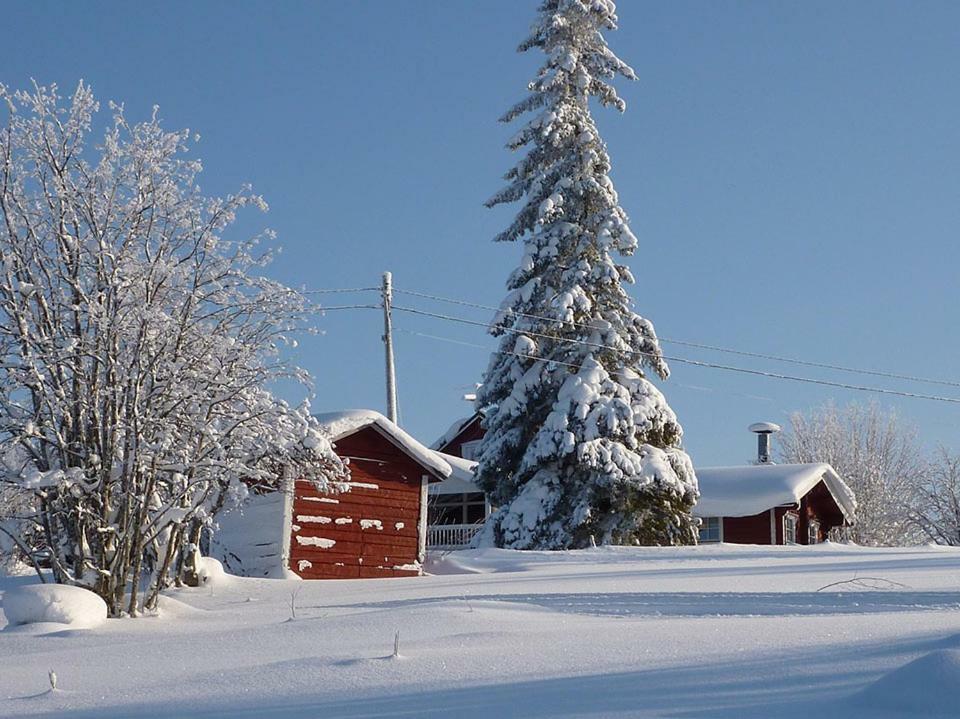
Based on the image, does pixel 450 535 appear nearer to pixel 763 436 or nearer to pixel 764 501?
pixel 764 501

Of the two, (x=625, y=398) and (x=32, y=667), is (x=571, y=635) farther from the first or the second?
(x=625, y=398)

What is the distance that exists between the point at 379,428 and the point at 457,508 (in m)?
18.1

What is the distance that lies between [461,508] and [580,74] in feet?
58.0

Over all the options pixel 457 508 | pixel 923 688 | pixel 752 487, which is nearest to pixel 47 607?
pixel 923 688

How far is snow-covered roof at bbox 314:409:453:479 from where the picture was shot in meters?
21.6

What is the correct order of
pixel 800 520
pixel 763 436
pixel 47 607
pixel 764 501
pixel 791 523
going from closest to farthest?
pixel 47 607, pixel 764 501, pixel 791 523, pixel 800 520, pixel 763 436


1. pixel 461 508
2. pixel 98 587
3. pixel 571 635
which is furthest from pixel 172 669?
pixel 461 508

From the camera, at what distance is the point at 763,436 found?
46969 mm

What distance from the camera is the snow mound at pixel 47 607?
36.1 ft

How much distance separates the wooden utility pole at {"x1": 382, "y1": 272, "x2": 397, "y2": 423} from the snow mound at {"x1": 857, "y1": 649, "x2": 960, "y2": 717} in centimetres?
2821

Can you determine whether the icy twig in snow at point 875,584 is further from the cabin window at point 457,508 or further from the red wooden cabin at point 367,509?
the cabin window at point 457,508

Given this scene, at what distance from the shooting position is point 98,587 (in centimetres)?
1218

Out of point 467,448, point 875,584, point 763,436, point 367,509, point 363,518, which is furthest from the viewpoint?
point 763,436

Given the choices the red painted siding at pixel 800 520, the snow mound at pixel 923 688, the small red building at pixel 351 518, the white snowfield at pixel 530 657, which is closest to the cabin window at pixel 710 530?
the red painted siding at pixel 800 520
